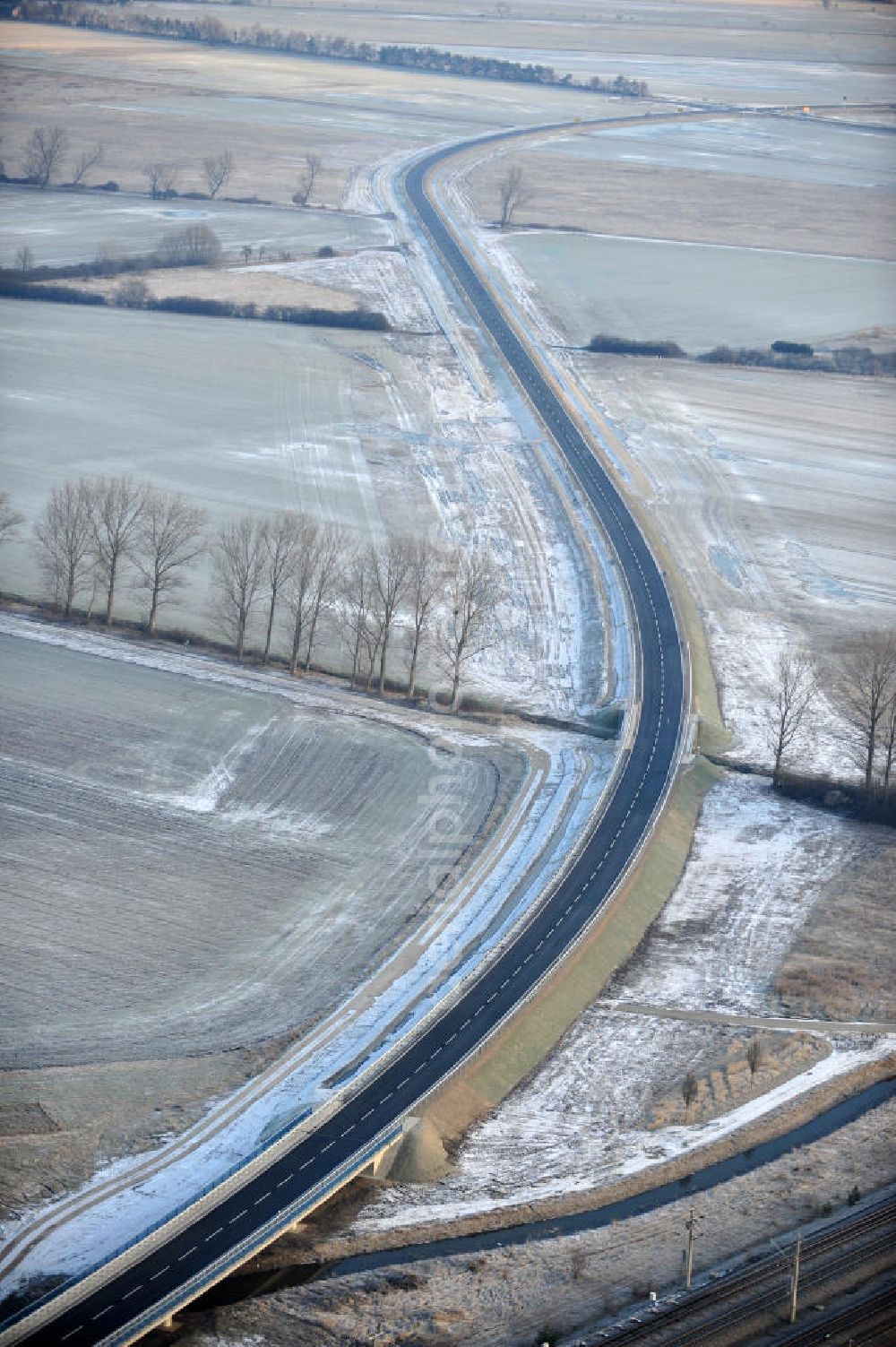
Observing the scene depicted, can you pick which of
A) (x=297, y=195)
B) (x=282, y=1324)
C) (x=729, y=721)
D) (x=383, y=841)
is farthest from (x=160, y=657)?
(x=297, y=195)

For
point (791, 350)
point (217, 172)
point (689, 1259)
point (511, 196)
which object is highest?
point (511, 196)

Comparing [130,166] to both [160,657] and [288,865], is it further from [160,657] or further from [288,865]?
[288,865]

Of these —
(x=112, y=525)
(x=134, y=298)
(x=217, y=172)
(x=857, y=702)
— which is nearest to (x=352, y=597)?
(x=112, y=525)

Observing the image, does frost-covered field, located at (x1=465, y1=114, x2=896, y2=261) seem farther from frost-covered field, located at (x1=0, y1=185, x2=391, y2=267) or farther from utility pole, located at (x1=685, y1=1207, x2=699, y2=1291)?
utility pole, located at (x1=685, y1=1207, x2=699, y2=1291)

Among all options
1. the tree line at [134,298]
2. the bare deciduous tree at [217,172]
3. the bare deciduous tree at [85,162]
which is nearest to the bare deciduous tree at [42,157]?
the bare deciduous tree at [85,162]

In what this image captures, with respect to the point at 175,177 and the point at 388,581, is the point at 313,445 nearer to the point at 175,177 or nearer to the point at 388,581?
the point at 388,581

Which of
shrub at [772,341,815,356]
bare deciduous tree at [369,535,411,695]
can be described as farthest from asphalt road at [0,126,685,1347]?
shrub at [772,341,815,356]

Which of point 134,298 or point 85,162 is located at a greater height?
point 85,162

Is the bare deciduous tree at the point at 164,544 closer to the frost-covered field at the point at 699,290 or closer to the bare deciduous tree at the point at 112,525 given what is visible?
the bare deciduous tree at the point at 112,525
